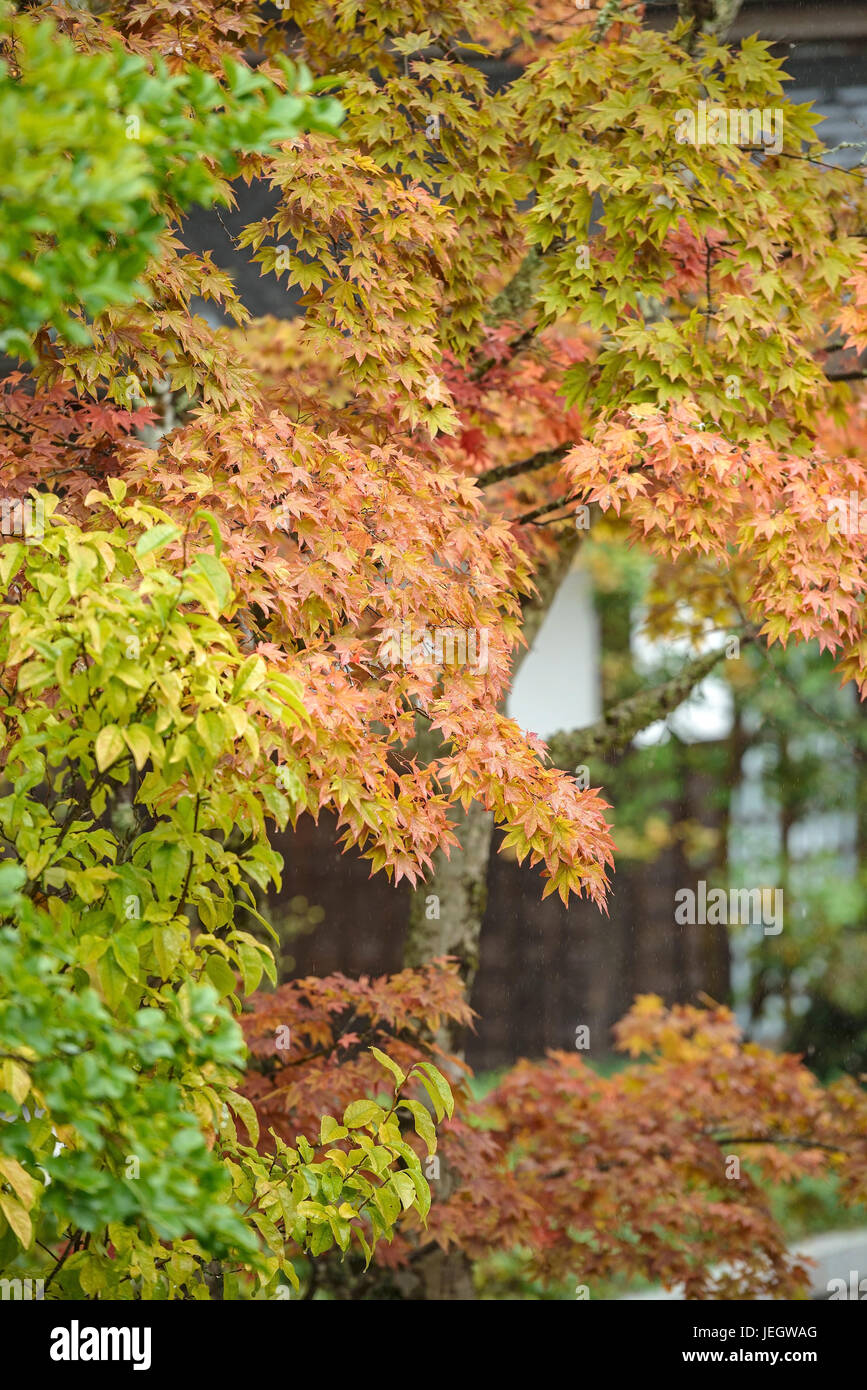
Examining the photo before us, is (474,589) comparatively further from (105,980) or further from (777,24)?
(777,24)

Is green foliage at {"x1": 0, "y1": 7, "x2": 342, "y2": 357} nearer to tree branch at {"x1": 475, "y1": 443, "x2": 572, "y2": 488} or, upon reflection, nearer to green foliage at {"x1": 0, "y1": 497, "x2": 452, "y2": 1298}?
green foliage at {"x1": 0, "y1": 497, "x2": 452, "y2": 1298}

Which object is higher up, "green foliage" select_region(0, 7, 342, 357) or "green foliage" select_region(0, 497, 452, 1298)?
"green foliage" select_region(0, 7, 342, 357)

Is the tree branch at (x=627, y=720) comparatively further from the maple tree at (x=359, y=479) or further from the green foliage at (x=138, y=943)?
the green foliage at (x=138, y=943)

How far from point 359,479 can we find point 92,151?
1332 millimetres

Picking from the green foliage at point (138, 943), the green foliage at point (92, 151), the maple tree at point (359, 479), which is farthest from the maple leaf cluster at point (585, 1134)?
the green foliage at point (92, 151)

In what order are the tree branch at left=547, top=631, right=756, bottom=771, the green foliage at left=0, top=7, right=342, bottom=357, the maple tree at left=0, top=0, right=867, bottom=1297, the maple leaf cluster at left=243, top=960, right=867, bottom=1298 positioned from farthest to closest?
the tree branch at left=547, top=631, right=756, bottom=771
the maple leaf cluster at left=243, top=960, right=867, bottom=1298
the maple tree at left=0, top=0, right=867, bottom=1297
the green foliage at left=0, top=7, right=342, bottom=357

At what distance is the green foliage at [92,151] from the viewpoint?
1.54 metres

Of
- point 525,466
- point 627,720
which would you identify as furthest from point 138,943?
point 627,720

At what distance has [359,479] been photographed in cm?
286

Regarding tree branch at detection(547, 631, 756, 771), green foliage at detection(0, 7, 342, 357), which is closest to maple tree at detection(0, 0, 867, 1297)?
green foliage at detection(0, 7, 342, 357)

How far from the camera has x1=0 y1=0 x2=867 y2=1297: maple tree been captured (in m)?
2.04

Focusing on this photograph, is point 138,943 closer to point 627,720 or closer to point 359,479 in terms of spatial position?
point 359,479

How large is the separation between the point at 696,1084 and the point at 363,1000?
184cm
